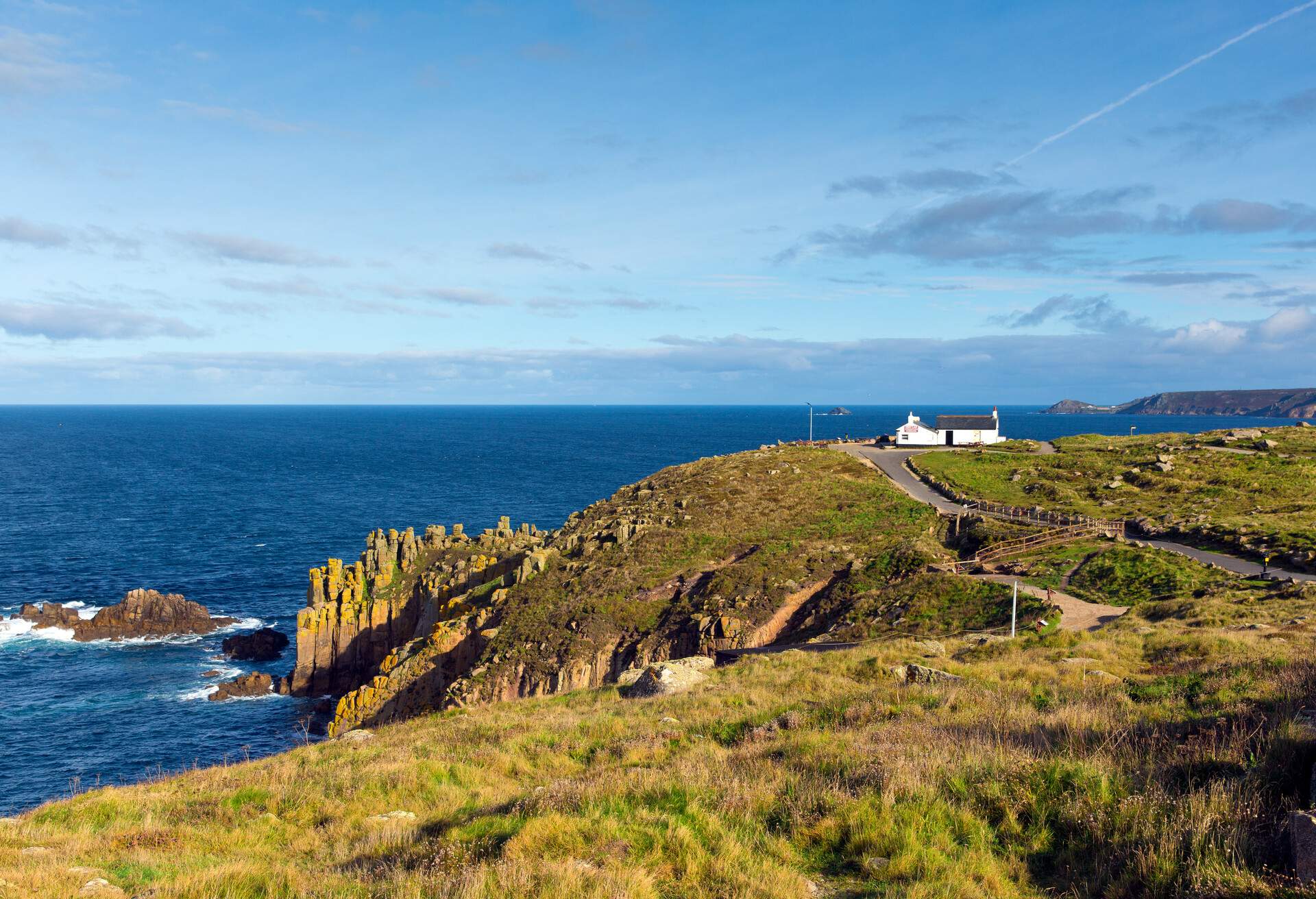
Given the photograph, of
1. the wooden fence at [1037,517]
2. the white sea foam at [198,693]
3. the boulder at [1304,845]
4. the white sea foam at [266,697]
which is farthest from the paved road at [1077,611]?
the white sea foam at [198,693]

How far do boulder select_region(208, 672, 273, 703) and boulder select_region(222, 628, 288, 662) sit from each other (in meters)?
3.83

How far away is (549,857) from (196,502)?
108 m

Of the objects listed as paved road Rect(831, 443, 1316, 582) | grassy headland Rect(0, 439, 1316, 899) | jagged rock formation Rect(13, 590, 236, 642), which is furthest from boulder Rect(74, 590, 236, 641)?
paved road Rect(831, 443, 1316, 582)

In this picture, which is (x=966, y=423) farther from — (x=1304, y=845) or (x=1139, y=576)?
(x=1304, y=845)

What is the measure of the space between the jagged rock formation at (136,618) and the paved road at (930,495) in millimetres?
50569

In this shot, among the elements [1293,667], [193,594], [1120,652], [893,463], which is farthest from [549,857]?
[193,594]

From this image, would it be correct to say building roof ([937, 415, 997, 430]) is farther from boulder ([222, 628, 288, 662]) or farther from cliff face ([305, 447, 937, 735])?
boulder ([222, 628, 288, 662])

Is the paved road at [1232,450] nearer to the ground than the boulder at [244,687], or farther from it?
Answer: farther from it

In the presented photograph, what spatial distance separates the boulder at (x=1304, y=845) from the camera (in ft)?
21.4

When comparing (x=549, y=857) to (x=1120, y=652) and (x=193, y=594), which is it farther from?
(x=193, y=594)

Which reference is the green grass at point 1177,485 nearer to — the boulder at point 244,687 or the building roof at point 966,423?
the building roof at point 966,423

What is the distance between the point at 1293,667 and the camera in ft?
43.3

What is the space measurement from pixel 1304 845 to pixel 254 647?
54592 mm

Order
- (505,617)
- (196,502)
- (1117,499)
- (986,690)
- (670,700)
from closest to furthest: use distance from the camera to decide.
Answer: (986,690) < (670,700) < (505,617) < (1117,499) < (196,502)
